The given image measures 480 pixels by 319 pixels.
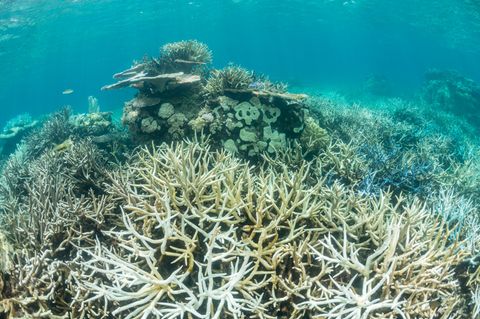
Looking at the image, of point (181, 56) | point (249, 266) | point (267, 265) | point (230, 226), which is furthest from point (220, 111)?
point (267, 265)

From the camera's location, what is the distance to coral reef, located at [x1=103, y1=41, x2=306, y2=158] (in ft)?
19.0

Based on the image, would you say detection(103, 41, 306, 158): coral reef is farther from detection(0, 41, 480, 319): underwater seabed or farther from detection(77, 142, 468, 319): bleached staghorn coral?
detection(77, 142, 468, 319): bleached staghorn coral

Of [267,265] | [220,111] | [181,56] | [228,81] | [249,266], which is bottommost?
[220,111]

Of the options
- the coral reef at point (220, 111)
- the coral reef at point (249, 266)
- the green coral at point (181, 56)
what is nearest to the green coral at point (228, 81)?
the coral reef at point (220, 111)

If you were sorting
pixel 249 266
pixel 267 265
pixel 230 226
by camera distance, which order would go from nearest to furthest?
pixel 267 265, pixel 249 266, pixel 230 226

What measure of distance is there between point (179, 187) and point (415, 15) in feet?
159

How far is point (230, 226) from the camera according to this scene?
9.72 feet

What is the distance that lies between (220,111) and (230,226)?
3.49 m

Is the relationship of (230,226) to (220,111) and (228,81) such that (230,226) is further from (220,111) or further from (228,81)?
(228,81)

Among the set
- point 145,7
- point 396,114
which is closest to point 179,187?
point 396,114

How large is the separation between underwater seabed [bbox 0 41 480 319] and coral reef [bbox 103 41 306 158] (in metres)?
0.03

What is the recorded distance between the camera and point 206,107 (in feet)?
20.5

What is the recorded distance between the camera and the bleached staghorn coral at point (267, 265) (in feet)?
7.57

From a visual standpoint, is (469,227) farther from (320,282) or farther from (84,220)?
(84,220)
